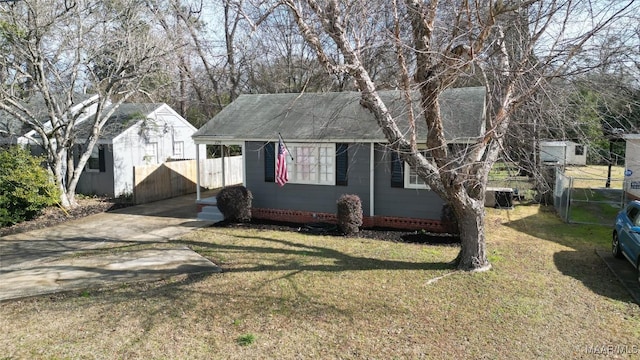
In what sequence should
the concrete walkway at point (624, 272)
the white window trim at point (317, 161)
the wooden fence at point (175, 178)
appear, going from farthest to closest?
1. the wooden fence at point (175, 178)
2. the white window trim at point (317, 161)
3. the concrete walkway at point (624, 272)

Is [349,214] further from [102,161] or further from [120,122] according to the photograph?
[120,122]

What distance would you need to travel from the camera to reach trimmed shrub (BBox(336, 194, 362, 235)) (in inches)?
466

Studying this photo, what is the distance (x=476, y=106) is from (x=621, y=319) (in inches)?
293

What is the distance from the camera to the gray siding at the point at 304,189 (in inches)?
502

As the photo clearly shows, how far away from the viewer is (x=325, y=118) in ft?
45.5

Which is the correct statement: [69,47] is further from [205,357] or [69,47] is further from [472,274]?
[472,274]

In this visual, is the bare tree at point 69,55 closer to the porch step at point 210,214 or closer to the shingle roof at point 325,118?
the shingle roof at point 325,118

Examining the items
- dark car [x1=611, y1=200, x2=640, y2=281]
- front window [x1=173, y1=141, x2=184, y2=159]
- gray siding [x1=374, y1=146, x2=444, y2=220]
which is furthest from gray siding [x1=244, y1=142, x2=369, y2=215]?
front window [x1=173, y1=141, x2=184, y2=159]

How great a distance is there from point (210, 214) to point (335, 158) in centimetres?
478

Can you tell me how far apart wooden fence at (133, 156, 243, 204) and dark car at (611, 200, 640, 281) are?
16.4 meters

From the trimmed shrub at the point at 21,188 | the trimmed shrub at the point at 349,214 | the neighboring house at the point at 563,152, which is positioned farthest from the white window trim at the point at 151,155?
the neighboring house at the point at 563,152

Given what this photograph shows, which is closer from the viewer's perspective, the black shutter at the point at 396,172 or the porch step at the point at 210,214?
the black shutter at the point at 396,172

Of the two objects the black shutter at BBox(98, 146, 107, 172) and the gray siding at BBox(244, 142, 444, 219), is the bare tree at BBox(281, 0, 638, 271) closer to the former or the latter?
the gray siding at BBox(244, 142, 444, 219)

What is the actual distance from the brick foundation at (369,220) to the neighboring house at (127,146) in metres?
8.01
